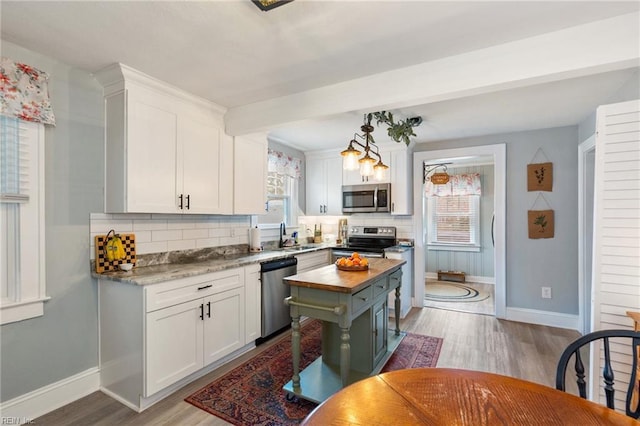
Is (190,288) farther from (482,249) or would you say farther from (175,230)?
(482,249)

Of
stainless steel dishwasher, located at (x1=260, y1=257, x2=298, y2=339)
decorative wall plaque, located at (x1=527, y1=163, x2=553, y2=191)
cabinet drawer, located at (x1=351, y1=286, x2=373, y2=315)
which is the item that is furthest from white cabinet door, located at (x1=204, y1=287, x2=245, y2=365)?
decorative wall plaque, located at (x1=527, y1=163, x2=553, y2=191)

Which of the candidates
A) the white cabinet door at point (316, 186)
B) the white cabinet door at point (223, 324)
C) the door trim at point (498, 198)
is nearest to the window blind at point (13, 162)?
the white cabinet door at point (223, 324)

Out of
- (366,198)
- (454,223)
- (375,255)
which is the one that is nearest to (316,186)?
(366,198)

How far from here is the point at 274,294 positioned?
325cm

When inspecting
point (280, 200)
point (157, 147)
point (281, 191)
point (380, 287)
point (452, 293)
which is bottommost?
point (452, 293)

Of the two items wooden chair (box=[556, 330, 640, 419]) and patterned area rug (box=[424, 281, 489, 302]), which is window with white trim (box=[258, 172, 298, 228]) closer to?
patterned area rug (box=[424, 281, 489, 302])

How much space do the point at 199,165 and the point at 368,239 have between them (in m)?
2.83

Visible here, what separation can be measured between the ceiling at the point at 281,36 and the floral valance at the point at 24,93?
0.17 metres

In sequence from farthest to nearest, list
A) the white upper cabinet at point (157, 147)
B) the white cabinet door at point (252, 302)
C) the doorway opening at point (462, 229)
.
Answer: the doorway opening at point (462, 229)
the white cabinet door at point (252, 302)
the white upper cabinet at point (157, 147)

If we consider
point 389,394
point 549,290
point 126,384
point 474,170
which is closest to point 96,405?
point 126,384

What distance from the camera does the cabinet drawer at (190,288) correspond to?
2.11m

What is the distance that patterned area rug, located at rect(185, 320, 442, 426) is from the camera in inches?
80.1

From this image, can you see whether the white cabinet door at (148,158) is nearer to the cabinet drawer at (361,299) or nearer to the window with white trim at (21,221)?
the window with white trim at (21,221)

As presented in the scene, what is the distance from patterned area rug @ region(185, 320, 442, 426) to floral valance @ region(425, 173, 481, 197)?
3.69m
